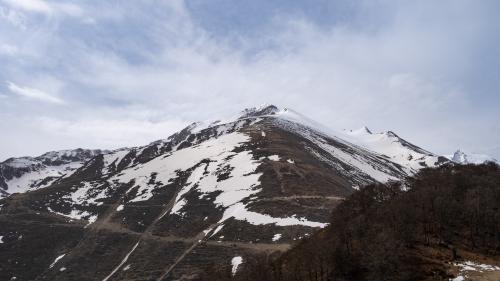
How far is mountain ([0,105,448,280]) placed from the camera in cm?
8500

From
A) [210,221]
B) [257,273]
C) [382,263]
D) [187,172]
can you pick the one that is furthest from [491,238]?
[187,172]

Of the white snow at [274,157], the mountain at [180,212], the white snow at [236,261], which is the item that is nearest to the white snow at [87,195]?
the mountain at [180,212]

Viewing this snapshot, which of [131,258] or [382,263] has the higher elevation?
[382,263]

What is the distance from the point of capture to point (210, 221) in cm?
9912

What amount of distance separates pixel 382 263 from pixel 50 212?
111m

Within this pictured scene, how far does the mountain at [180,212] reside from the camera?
85000 mm

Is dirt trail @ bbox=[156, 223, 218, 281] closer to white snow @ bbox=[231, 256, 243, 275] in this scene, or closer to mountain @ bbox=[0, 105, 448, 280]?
mountain @ bbox=[0, 105, 448, 280]

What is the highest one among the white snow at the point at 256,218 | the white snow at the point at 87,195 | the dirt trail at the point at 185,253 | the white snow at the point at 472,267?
the white snow at the point at 87,195

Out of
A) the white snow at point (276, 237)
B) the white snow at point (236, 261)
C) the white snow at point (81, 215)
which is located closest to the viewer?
the white snow at point (236, 261)

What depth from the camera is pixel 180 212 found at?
108 m

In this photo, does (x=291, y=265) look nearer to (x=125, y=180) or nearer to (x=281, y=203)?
(x=281, y=203)

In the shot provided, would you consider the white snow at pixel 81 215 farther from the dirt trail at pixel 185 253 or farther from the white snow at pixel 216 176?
the dirt trail at pixel 185 253

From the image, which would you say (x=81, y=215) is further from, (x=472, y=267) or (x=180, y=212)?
(x=472, y=267)

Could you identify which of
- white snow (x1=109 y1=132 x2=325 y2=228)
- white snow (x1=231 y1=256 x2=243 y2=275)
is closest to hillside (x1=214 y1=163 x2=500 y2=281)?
white snow (x1=231 y1=256 x2=243 y2=275)
